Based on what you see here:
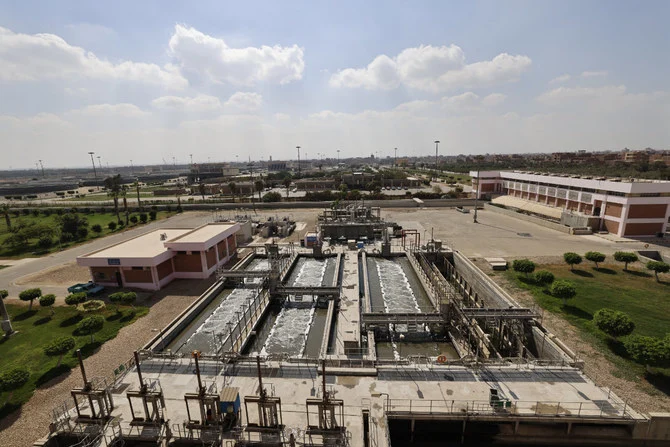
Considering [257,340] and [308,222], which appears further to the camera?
[308,222]

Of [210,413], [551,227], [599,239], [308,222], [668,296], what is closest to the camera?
[210,413]

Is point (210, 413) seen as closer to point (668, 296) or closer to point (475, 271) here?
point (475, 271)

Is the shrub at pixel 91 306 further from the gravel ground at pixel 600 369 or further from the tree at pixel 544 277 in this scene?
the tree at pixel 544 277

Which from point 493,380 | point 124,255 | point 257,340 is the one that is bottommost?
point 257,340

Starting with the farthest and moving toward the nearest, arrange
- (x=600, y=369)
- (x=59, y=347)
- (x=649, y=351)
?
1. (x=59, y=347)
2. (x=600, y=369)
3. (x=649, y=351)

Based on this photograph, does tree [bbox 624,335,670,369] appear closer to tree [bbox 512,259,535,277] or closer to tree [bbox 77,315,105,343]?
tree [bbox 512,259,535,277]

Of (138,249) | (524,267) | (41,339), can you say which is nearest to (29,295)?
(41,339)

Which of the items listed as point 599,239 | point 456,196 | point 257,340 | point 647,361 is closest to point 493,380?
point 647,361

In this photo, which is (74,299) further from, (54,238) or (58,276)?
(54,238)
